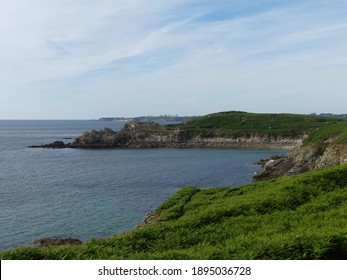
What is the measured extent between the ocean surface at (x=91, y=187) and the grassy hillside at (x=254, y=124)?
39667mm

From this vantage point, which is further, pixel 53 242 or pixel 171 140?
pixel 171 140

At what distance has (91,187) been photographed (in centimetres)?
5581

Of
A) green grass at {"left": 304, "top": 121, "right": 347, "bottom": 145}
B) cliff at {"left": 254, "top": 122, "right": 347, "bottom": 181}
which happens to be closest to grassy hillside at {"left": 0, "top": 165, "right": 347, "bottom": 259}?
cliff at {"left": 254, "top": 122, "right": 347, "bottom": 181}

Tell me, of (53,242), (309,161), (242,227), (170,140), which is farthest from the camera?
(170,140)

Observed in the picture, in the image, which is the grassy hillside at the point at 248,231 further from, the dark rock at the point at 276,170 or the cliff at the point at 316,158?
the cliff at the point at 316,158

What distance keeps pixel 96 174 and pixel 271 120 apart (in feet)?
336

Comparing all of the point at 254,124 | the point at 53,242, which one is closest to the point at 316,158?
the point at 53,242

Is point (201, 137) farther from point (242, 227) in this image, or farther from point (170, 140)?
point (242, 227)

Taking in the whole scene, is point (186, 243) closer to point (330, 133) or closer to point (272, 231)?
point (272, 231)

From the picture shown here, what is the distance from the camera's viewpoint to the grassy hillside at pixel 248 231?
13430 millimetres

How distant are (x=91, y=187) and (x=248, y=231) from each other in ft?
132

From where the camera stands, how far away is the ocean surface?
35.7m

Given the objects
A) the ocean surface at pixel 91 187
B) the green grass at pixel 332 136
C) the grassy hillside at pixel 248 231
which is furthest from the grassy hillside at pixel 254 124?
the grassy hillside at pixel 248 231

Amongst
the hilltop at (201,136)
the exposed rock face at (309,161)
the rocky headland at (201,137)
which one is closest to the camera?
the exposed rock face at (309,161)
